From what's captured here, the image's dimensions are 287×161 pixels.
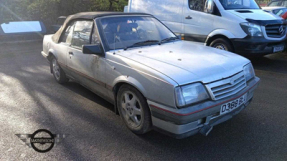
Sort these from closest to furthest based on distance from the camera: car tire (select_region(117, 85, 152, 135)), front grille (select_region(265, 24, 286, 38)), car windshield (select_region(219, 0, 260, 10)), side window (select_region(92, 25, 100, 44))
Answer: car tire (select_region(117, 85, 152, 135))
side window (select_region(92, 25, 100, 44))
front grille (select_region(265, 24, 286, 38))
car windshield (select_region(219, 0, 260, 10))

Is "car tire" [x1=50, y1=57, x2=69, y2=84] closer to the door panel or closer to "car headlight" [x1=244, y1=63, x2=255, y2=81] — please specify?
the door panel

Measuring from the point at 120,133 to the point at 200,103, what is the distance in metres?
1.20

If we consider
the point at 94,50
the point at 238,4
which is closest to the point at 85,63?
the point at 94,50

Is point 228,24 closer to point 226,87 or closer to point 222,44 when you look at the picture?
point 222,44

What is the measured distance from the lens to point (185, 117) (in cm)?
261

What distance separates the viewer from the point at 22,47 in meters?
10.2

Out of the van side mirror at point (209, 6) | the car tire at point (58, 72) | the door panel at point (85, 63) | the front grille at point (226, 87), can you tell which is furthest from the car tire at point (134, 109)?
the van side mirror at point (209, 6)

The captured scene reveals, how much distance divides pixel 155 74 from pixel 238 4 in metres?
5.22

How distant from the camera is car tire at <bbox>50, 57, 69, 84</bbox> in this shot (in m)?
5.20

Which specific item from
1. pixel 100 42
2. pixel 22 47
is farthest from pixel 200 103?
pixel 22 47

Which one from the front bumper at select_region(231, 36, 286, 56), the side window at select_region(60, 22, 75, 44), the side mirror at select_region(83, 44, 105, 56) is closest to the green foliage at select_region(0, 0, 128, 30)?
the side window at select_region(60, 22, 75, 44)

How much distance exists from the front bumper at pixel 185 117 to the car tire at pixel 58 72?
2.92m

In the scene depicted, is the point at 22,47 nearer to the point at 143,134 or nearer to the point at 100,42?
the point at 100,42

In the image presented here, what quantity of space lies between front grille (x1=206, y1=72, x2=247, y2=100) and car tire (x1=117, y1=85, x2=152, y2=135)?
2.53 feet
